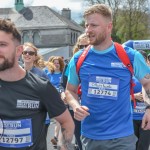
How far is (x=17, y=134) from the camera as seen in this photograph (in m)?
3.39

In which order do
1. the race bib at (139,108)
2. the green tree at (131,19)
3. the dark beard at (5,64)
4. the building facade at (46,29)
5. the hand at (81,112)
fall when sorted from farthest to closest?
the building facade at (46,29) → the green tree at (131,19) → the race bib at (139,108) → the hand at (81,112) → the dark beard at (5,64)

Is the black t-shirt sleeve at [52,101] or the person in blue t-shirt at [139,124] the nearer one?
the black t-shirt sleeve at [52,101]

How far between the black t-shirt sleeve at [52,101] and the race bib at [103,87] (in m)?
1.00

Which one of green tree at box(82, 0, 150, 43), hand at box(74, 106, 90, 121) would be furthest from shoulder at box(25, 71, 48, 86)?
green tree at box(82, 0, 150, 43)

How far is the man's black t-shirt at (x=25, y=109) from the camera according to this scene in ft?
11.0

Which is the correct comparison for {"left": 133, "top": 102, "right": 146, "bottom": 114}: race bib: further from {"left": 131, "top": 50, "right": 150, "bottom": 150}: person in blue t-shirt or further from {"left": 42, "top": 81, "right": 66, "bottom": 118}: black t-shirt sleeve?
{"left": 42, "top": 81, "right": 66, "bottom": 118}: black t-shirt sleeve

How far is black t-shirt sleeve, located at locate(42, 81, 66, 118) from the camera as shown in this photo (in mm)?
3416

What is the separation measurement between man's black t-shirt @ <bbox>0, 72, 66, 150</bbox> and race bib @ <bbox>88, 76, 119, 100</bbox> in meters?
1.04

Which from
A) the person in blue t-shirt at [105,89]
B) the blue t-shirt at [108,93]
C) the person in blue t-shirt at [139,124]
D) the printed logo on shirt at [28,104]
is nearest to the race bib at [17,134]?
the printed logo on shirt at [28,104]

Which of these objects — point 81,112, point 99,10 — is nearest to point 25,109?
point 81,112

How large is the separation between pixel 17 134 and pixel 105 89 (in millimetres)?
1336

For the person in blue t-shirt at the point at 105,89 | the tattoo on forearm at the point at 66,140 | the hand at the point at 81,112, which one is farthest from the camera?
the person in blue t-shirt at the point at 105,89

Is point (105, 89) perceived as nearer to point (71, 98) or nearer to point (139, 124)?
point (71, 98)

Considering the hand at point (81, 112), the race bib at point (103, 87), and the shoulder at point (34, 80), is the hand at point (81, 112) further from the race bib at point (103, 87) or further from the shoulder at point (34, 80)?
the shoulder at point (34, 80)
